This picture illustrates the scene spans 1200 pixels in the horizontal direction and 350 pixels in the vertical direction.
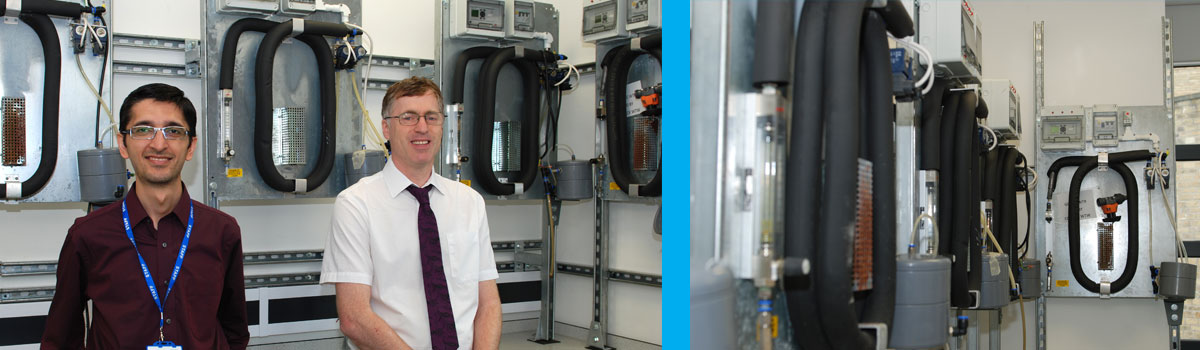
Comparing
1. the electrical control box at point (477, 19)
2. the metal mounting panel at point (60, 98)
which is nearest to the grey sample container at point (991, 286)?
the electrical control box at point (477, 19)

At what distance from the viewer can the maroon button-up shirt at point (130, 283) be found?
2316 mm

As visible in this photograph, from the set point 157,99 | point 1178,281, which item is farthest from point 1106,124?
point 157,99

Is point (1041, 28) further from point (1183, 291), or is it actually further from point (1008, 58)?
point (1183, 291)

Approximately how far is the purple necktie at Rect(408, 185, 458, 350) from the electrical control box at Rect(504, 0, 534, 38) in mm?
3220

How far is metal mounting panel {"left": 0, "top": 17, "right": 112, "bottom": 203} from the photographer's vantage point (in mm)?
4082

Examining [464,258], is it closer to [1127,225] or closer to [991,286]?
[991,286]

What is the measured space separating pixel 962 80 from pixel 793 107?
2.32m

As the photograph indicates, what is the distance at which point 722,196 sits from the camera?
1.55m

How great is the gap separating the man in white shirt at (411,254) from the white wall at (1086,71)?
5.03 m

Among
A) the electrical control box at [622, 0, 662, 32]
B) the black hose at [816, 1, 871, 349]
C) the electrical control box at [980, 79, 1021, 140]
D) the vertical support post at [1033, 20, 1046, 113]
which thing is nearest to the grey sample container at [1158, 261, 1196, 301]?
the vertical support post at [1033, 20, 1046, 113]

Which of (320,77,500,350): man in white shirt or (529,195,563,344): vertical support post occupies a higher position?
(320,77,500,350): man in white shirt

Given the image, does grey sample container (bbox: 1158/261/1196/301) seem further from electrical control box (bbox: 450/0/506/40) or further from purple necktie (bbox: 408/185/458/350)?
purple necktie (bbox: 408/185/458/350)

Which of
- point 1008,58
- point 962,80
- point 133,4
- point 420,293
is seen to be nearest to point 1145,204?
point 1008,58

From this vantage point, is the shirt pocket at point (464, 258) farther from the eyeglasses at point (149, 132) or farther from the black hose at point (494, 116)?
the black hose at point (494, 116)
